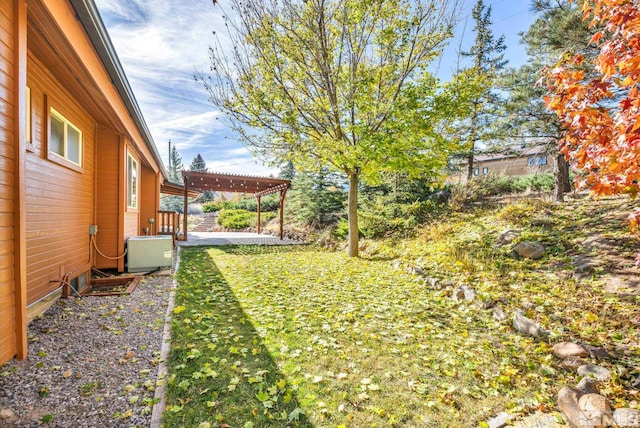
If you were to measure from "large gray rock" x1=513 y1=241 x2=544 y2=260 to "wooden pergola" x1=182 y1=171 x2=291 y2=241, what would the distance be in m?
10.3

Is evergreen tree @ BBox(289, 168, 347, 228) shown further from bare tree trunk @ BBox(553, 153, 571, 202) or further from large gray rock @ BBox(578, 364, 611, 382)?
large gray rock @ BBox(578, 364, 611, 382)

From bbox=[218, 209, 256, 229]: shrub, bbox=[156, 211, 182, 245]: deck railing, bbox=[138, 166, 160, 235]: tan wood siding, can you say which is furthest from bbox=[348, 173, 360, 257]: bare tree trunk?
bbox=[218, 209, 256, 229]: shrub

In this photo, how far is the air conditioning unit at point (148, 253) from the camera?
6.38m

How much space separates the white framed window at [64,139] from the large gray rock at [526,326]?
6570 mm

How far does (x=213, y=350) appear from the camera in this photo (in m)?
3.15

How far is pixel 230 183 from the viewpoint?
49.1ft

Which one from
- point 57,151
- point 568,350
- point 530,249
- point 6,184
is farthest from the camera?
point 530,249

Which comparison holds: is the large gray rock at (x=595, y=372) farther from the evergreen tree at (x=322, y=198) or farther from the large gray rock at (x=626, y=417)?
the evergreen tree at (x=322, y=198)

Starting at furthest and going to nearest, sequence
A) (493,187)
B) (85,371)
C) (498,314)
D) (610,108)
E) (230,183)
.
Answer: (230,183)
(493,187)
(498,314)
(85,371)
(610,108)

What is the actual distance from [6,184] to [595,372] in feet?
17.2

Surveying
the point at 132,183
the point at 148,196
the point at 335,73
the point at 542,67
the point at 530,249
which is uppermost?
the point at 542,67

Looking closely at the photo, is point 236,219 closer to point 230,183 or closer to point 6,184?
point 230,183

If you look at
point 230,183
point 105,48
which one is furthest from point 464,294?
point 230,183

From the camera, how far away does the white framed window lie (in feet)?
13.7
